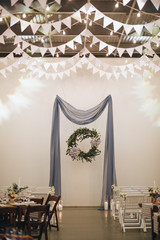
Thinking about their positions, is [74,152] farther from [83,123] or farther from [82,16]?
[82,16]

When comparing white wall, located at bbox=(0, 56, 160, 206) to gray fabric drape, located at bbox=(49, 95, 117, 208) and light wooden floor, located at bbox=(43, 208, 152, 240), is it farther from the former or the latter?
light wooden floor, located at bbox=(43, 208, 152, 240)

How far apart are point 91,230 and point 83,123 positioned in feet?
14.0

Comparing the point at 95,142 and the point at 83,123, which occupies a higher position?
the point at 83,123

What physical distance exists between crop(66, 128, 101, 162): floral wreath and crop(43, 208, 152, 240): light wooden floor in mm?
2232

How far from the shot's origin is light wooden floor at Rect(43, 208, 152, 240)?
214 inches

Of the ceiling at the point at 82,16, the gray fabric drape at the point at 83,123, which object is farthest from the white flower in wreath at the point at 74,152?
the ceiling at the point at 82,16

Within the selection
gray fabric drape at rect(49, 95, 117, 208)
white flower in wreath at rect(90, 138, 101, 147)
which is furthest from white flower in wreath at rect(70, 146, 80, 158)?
white flower in wreath at rect(90, 138, 101, 147)

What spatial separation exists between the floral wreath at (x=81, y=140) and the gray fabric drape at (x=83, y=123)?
13.6 inches

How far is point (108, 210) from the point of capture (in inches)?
362

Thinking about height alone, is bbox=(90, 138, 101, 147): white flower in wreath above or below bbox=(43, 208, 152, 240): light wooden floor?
above

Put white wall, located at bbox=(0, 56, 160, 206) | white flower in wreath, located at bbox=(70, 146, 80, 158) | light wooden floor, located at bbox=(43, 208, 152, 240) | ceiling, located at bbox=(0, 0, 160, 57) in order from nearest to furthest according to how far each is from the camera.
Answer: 1. light wooden floor, located at bbox=(43, 208, 152, 240)
2. ceiling, located at bbox=(0, 0, 160, 57)
3. white flower in wreath, located at bbox=(70, 146, 80, 158)
4. white wall, located at bbox=(0, 56, 160, 206)

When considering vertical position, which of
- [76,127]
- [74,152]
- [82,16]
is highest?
[82,16]

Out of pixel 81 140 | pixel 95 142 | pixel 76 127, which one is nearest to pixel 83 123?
pixel 81 140

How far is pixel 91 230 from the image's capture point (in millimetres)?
6020
